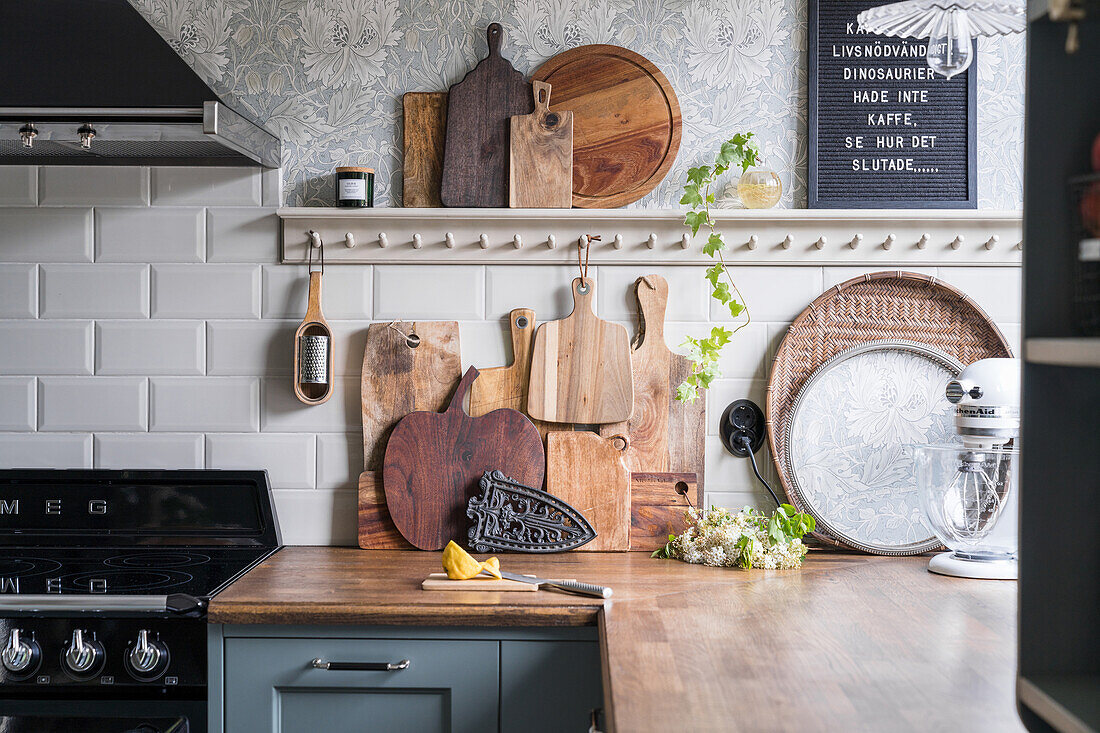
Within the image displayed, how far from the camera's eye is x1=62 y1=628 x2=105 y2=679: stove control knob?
1.45 metres

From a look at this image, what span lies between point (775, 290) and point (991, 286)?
0.50 meters

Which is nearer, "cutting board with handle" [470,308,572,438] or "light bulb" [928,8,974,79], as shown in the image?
"light bulb" [928,8,974,79]

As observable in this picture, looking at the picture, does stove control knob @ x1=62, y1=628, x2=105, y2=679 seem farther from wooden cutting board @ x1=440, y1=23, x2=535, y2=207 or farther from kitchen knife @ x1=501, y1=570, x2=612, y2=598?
wooden cutting board @ x1=440, y1=23, x2=535, y2=207

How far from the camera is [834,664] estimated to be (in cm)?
118

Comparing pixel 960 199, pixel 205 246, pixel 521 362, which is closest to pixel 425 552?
pixel 521 362

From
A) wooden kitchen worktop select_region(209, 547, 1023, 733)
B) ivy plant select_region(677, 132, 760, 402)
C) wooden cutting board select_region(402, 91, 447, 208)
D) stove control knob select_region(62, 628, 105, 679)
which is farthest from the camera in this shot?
wooden cutting board select_region(402, 91, 447, 208)

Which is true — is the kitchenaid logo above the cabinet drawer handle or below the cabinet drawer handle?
above

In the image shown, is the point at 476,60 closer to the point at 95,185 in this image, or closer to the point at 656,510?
the point at 95,185

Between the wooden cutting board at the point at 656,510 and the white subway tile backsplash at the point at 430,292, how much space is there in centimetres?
56

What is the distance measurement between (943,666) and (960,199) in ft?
3.94

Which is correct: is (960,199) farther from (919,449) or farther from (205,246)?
(205,246)

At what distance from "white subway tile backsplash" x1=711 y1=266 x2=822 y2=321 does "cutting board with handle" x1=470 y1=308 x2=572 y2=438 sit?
1.45 feet

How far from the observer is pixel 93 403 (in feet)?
6.67

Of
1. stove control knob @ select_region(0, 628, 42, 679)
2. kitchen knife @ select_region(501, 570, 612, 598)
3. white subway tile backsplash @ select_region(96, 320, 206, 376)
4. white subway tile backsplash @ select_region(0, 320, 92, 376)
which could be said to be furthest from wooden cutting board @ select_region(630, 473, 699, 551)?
white subway tile backsplash @ select_region(0, 320, 92, 376)
